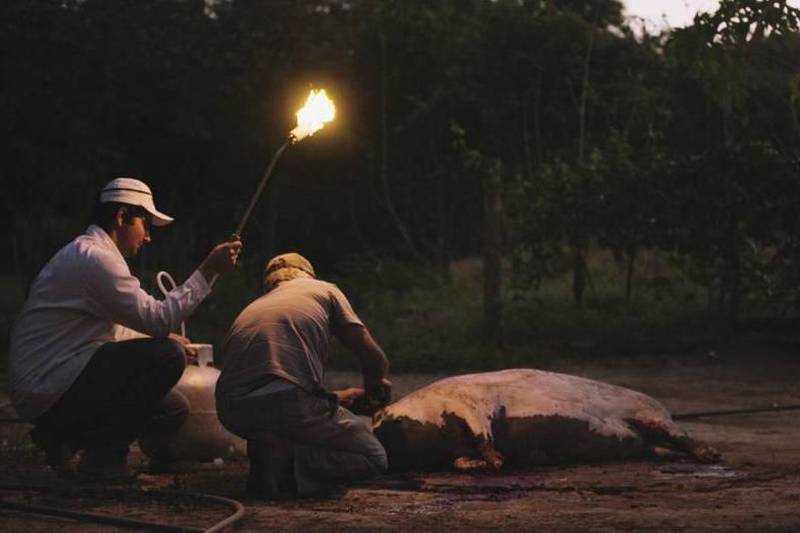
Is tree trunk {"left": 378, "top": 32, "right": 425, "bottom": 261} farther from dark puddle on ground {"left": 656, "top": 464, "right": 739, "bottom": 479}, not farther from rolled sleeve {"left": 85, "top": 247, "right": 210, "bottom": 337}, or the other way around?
rolled sleeve {"left": 85, "top": 247, "right": 210, "bottom": 337}

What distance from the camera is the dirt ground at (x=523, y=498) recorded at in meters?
6.02

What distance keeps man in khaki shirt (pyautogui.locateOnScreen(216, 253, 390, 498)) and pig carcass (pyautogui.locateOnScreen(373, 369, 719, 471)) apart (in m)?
0.41

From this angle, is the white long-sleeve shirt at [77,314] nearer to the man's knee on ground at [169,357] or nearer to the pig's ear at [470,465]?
the man's knee on ground at [169,357]

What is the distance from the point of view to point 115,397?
7.04 metres

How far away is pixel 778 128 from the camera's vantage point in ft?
50.4

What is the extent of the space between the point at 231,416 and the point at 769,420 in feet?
13.2

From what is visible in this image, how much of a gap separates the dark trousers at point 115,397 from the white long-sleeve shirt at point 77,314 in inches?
2.7

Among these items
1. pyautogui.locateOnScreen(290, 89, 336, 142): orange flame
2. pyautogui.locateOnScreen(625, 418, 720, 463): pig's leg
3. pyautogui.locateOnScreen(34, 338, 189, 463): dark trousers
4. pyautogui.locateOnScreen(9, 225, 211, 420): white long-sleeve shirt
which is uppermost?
pyautogui.locateOnScreen(290, 89, 336, 142): orange flame

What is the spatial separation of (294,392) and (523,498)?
113cm

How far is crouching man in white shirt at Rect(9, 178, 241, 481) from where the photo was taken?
687 centimetres

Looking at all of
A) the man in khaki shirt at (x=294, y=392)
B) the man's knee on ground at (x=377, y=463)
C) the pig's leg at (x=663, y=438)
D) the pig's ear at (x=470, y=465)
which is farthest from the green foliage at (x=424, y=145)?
the man's knee on ground at (x=377, y=463)

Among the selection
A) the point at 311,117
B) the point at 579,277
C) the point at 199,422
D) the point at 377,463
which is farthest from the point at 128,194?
the point at 579,277

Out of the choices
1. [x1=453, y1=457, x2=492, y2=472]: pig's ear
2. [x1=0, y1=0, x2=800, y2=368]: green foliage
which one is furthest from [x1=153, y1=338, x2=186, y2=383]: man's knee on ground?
[x1=0, y1=0, x2=800, y2=368]: green foliage

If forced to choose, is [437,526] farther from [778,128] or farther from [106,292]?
[778,128]
